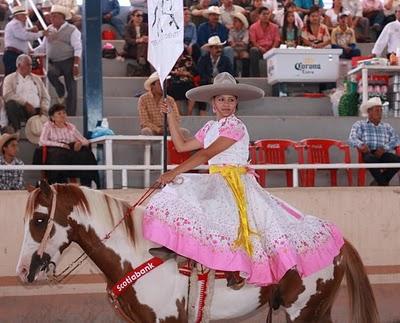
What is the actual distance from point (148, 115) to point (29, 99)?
1.67 meters

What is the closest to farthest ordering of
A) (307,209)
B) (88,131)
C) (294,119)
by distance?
(307,209) < (88,131) < (294,119)

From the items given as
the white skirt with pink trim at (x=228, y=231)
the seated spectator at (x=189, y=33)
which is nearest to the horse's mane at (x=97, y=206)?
the white skirt with pink trim at (x=228, y=231)

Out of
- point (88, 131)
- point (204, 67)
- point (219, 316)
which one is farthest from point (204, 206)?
point (204, 67)

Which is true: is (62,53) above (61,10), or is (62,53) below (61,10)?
below

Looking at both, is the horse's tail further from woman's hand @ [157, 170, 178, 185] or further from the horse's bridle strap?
the horse's bridle strap

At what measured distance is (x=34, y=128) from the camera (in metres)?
11.8

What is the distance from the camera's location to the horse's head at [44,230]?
Answer: 21.1 ft

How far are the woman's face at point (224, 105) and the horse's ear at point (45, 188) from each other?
1.37 m

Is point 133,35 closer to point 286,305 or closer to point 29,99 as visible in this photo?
point 29,99

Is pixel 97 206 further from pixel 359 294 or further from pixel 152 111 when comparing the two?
pixel 152 111

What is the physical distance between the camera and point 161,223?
6500 millimetres

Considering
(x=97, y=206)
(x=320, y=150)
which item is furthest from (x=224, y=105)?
(x=320, y=150)

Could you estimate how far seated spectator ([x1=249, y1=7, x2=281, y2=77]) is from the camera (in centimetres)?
1506

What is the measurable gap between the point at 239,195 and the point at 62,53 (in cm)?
775
